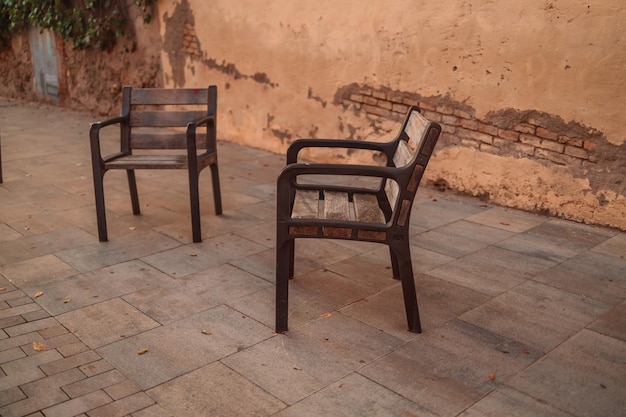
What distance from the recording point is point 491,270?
13.4 ft

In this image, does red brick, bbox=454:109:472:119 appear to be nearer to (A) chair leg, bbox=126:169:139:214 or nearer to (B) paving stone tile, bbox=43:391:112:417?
(A) chair leg, bbox=126:169:139:214

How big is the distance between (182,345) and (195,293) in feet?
2.02

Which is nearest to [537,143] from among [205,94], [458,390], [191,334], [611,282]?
[611,282]

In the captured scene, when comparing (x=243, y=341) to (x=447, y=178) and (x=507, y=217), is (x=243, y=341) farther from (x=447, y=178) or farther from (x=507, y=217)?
(x=447, y=178)

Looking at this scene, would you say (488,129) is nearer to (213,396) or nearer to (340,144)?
(340,144)

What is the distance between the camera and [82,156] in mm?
7113

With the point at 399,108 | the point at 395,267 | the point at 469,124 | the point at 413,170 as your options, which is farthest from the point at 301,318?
the point at 399,108

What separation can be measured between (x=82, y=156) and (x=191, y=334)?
14.9ft

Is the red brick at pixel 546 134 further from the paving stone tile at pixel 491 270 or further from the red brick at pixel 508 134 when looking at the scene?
the paving stone tile at pixel 491 270

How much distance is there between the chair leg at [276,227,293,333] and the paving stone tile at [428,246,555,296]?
47.0 inches

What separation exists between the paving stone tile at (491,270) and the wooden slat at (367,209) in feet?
2.24

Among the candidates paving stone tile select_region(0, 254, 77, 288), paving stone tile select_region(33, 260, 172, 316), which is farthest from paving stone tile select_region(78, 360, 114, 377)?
paving stone tile select_region(0, 254, 77, 288)

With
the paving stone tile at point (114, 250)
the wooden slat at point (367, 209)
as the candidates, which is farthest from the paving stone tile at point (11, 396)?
the wooden slat at point (367, 209)

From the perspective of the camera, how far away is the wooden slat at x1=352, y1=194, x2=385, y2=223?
11.0 ft
